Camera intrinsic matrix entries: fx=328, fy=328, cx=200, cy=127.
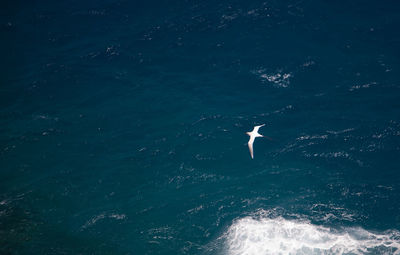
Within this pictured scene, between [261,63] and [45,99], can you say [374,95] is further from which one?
[45,99]

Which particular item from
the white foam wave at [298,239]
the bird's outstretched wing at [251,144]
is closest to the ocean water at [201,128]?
the white foam wave at [298,239]

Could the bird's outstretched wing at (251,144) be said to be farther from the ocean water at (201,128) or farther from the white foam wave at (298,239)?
the white foam wave at (298,239)

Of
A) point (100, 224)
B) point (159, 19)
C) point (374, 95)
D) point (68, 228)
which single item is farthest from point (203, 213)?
point (159, 19)

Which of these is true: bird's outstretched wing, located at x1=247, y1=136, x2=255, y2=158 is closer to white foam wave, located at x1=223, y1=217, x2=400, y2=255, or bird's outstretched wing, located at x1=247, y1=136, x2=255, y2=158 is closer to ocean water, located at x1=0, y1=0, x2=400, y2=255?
ocean water, located at x1=0, y1=0, x2=400, y2=255

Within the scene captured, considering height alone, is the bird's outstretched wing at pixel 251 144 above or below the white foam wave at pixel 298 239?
above

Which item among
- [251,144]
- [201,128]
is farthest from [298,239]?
[201,128]
